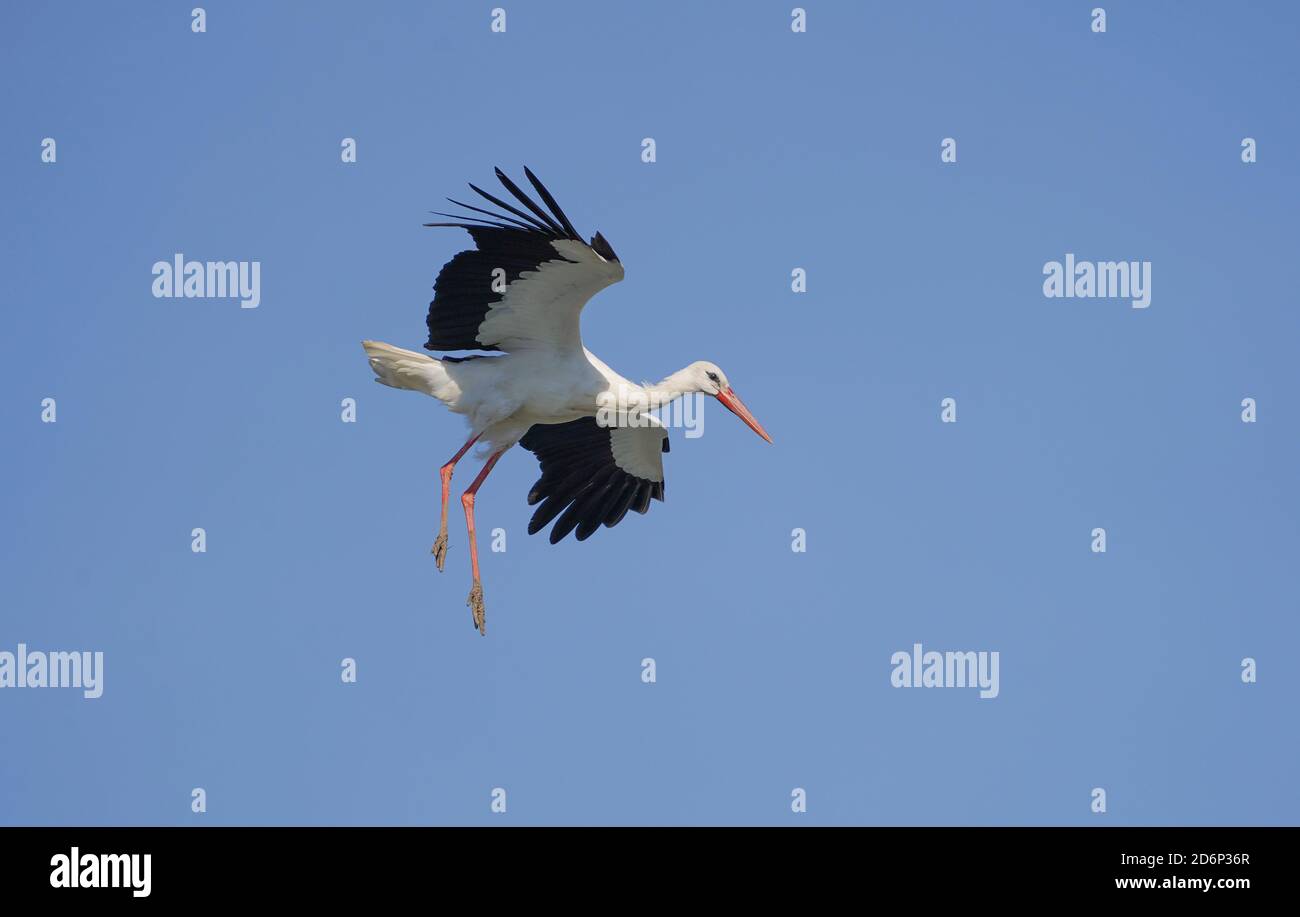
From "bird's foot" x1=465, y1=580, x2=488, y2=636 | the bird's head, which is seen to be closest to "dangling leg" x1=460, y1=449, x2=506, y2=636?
"bird's foot" x1=465, y1=580, x2=488, y2=636

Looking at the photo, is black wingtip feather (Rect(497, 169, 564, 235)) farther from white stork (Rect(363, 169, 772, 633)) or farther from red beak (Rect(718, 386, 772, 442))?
red beak (Rect(718, 386, 772, 442))

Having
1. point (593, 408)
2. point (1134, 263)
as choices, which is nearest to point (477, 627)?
point (593, 408)

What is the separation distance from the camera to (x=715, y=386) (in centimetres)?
1625

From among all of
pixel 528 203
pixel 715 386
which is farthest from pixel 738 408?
pixel 528 203

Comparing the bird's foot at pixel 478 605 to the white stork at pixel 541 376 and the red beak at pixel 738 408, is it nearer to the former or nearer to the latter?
the white stork at pixel 541 376

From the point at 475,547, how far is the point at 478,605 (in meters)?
0.55

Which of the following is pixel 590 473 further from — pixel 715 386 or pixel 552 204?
pixel 552 204

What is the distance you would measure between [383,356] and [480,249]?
1330mm

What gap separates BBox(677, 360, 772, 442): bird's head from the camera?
16172 millimetres

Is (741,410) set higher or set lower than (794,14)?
lower

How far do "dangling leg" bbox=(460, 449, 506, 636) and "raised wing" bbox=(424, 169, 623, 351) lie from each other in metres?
1.27

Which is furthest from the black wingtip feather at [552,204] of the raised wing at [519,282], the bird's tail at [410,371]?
the bird's tail at [410,371]

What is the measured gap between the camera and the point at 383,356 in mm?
15062
